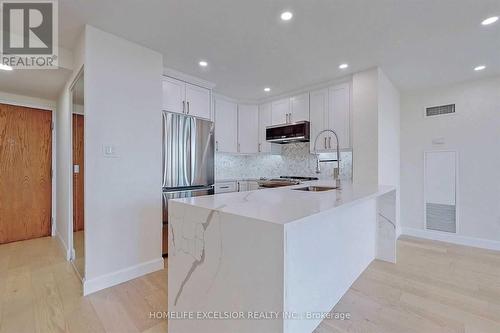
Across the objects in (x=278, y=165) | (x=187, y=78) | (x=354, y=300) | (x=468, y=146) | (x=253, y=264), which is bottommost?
(x=354, y=300)

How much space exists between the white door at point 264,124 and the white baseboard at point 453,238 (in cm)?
290

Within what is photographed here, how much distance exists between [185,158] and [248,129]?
6.03 ft

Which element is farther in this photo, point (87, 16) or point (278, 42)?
point (278, 42)

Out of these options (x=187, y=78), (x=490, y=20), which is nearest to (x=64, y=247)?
(x=187, y=78)

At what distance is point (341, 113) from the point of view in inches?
131

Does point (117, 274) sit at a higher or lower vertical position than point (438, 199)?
lower

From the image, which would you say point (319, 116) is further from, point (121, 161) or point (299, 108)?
point (121, 161)

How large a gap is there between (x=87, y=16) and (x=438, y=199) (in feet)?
16.9

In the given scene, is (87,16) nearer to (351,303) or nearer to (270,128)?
(270,128)

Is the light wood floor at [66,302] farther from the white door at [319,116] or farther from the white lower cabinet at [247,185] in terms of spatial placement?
the white door at [319,116]

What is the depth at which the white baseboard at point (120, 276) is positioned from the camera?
1.98 meters

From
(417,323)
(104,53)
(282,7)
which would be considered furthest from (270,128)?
(417,323)

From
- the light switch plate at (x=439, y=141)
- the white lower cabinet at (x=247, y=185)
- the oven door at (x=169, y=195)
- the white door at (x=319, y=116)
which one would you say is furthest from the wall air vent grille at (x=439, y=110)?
the oven door at (x=169, y=195)

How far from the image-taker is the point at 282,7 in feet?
5.85
